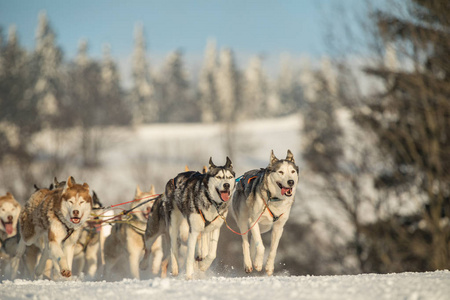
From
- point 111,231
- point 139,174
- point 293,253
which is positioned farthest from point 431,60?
point 139,174

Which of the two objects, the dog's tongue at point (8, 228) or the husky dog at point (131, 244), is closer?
the husky dog at point (131, 244)

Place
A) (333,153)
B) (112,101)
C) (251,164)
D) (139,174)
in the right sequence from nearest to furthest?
(333,153), (139,174), (251,164), (112,101)

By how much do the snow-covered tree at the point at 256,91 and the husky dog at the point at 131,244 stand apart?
59.3m

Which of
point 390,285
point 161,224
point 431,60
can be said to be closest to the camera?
point 390,285

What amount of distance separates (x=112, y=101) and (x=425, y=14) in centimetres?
3595

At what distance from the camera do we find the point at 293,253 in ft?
88.3

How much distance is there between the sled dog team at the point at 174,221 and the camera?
23.2 ft

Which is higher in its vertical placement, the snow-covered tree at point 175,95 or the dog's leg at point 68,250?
the snow-covered tree at point 175,95

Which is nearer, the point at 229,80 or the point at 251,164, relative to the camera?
the point at 251,164

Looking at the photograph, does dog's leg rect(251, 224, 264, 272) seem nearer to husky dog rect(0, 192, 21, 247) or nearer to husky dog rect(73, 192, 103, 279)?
husky dog rect(73, 192, 103, 279)

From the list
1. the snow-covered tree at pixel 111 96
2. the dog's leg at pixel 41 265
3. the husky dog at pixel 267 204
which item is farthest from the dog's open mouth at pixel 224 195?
the snow-covered tree at pixel 111 96

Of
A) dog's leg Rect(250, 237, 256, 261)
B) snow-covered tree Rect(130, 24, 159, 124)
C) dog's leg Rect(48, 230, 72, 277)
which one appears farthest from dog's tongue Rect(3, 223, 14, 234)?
snow-covered tree Rect(130, 24, 159, 124)

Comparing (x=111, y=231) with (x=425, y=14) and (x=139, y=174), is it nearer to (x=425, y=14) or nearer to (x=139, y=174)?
(x=425, y=14)

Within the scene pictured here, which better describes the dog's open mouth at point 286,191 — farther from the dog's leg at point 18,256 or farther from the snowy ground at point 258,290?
the dog's leg at point 18,256
